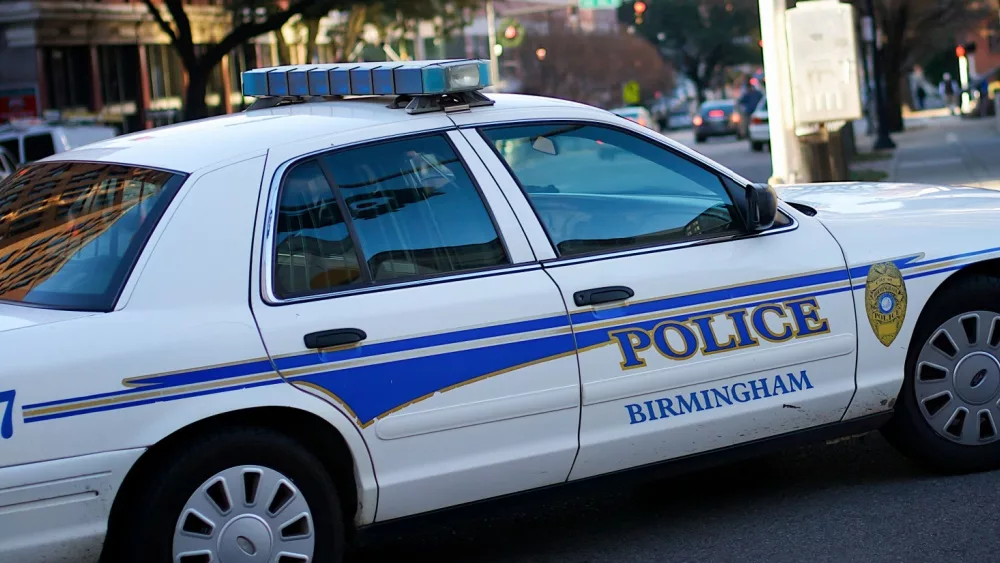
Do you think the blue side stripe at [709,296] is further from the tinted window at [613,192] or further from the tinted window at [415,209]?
the tinted window at [415,209]

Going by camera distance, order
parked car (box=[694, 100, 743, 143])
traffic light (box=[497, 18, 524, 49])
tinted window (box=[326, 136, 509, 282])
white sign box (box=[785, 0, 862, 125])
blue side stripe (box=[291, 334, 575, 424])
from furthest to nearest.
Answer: traffic light (box=[497, 18, 524, 49]), parked car (box=[694, 100, 743, 143]), white sign box (box=[785, 0, 862, 125]), tinted window (box=[326, 136, 509, 282]), blue side stripe (box=[291, 334, 575, 424])

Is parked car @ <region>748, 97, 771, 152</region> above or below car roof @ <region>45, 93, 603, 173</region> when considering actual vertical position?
above

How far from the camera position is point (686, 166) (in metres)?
4.98

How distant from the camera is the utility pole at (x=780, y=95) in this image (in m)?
12.3

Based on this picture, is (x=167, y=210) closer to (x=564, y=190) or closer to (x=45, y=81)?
(x=564, y=190)

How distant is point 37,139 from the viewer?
875 inches

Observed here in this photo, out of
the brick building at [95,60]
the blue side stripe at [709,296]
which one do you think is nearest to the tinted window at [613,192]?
the blue side stripe at [709,296]

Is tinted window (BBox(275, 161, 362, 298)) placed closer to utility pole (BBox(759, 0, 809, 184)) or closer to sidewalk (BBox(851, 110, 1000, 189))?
utility pole (BBox(759, 0, 809, 184))

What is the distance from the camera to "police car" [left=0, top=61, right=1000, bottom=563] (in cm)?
381

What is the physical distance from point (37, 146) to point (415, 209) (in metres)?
19.2

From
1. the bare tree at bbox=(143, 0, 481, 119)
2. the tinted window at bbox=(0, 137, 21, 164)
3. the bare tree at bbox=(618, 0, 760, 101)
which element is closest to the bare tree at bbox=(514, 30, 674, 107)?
the bare tree at bbox=(618, 0, 760, 101)

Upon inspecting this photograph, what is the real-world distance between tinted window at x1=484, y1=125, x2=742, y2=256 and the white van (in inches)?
712

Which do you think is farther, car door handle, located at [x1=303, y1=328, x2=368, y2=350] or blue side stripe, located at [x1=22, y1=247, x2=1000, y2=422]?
car door handle, located at [x1=303, y1=328, x2=368, y2=350]

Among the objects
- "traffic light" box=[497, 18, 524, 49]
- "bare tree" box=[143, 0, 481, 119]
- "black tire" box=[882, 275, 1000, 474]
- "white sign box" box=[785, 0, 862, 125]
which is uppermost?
"traffic light" box=[497, 18, 524, 49]
